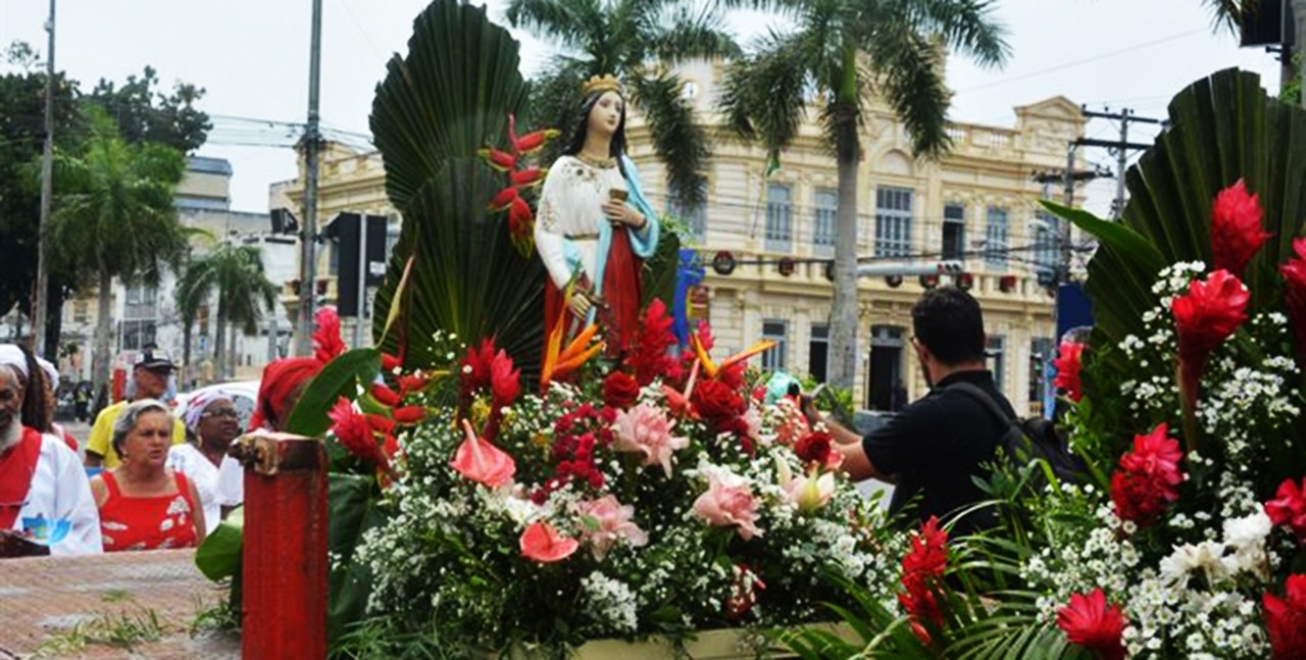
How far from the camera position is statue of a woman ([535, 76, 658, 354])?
556cm

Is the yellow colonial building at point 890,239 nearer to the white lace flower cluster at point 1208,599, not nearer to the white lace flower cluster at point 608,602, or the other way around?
the white lace flower cluster at point 608,602

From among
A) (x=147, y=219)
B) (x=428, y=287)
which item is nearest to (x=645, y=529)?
(x=428, y=287)

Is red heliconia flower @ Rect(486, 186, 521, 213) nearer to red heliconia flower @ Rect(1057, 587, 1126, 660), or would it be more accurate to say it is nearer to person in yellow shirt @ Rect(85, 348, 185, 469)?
red heliconia flower @ Rect(1057, 587, 1126, 660)

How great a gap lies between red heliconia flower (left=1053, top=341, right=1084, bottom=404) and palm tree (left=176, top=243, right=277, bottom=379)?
6328cm

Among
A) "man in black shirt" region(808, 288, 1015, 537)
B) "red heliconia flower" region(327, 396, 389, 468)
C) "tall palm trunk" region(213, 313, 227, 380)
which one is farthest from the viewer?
"tall palm trunk" region(213, 313, 227, 380)

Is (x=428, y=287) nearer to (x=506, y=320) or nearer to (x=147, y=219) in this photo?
(x=506, y=320)

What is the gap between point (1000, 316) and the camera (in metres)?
51.9

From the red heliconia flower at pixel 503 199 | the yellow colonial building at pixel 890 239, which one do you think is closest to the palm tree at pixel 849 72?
the yellow colonial building at pixel 890 239

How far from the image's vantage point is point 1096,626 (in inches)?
105

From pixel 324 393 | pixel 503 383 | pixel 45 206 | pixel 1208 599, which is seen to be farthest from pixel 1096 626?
pixel 45 206

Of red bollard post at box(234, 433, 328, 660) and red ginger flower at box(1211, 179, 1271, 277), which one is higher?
red ginger flower at box(1211, 179, 1271, 277)

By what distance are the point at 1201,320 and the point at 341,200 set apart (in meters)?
32.4

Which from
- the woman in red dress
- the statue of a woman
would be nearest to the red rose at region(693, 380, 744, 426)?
the statue of a woman

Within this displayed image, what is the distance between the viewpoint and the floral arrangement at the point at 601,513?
3.29 meters
